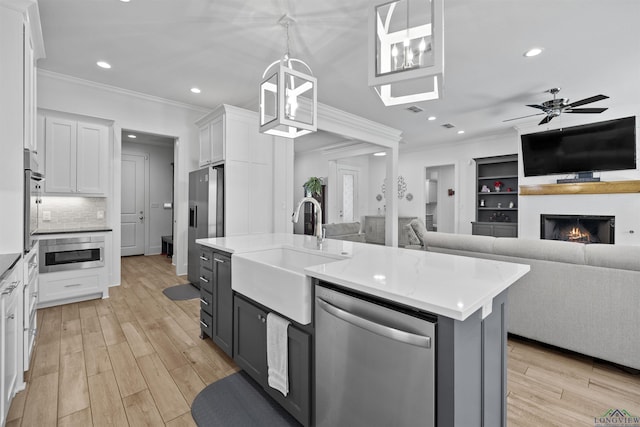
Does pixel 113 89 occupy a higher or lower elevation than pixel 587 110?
higher

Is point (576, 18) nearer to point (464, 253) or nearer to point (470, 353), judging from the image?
point (464, 253)

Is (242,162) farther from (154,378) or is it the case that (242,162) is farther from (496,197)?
(496,197)

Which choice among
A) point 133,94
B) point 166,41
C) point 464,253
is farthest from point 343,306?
point 133,94

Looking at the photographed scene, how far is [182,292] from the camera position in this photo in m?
4.03

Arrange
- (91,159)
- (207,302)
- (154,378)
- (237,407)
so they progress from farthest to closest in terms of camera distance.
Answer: (91,159)
(207,302)
(154,378)
(237,407)

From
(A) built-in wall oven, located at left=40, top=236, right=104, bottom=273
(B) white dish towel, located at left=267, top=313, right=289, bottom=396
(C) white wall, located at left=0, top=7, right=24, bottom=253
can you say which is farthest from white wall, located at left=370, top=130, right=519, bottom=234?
(C) white wall, located at left=0, top=7, right=24, bottom=253

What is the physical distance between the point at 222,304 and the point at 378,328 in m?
1.56

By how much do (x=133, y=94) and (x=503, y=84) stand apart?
5.33 m

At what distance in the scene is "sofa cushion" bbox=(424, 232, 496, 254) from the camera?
2727mm

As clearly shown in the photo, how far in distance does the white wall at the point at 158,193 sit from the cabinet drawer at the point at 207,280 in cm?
517

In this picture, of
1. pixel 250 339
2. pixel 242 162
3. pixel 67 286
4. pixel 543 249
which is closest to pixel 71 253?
pixel 67 286

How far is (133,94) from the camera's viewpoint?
436 centimetres

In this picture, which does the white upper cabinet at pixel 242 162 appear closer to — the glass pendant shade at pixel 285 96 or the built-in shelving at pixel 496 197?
the glass pendant shade at pixel 285 96

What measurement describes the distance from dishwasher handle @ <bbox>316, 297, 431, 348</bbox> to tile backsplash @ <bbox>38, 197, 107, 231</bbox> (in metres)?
4.30
